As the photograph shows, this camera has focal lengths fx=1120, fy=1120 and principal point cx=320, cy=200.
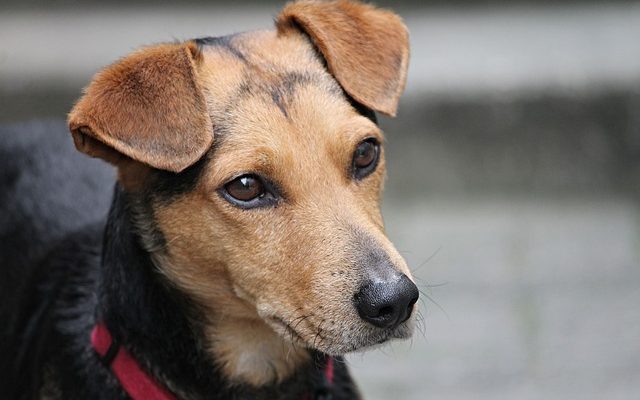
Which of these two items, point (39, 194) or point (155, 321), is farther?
point (39, 194)

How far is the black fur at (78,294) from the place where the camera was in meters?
3.76

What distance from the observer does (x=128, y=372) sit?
374cm

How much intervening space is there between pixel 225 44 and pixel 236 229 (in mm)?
731

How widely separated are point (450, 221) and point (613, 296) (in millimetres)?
1234

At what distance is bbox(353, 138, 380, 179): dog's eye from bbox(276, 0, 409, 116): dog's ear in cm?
15

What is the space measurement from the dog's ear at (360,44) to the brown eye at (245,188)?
513 mm

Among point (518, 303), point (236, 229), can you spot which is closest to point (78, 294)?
point (236, 229)

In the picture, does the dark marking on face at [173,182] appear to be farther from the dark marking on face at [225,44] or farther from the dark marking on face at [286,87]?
the dark marking on face at [225,44]

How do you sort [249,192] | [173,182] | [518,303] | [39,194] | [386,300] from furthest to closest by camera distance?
[518,303], [39,194], [173,182], [249,192], [386,300]

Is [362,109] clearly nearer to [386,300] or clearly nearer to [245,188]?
[245,188]

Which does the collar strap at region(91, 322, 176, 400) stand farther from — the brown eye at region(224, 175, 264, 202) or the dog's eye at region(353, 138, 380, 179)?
the dog's eye at region(353, 138, 380, 179)

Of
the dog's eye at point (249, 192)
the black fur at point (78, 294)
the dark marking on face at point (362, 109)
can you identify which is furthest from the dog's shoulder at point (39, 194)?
the dark marking on face at point (362, 109)

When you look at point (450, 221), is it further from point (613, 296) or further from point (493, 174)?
point (613, 296)

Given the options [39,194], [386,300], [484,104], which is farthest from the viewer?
[484,104]
